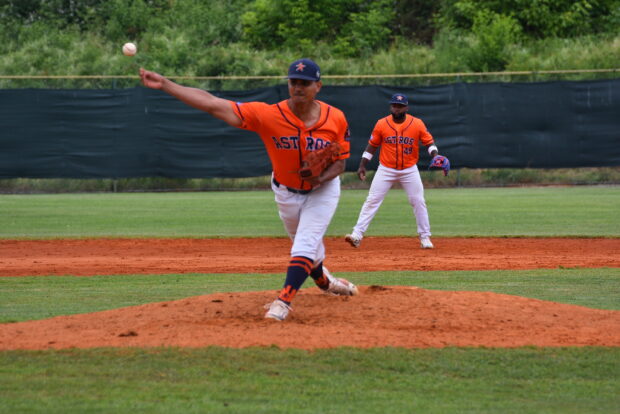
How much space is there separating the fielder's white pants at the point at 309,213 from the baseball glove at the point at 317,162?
277 millimetres

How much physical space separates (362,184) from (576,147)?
5.83 metres

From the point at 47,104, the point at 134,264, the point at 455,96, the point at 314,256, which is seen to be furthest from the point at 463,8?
the point at 314,256

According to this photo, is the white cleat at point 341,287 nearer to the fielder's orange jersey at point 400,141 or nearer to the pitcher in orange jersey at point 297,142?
the pitcher in orange jersey at point 297,142

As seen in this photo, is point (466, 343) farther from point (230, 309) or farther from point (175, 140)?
point (175, 140)

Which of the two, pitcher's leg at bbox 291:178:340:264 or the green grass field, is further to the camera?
pitcher's leg at bbox 291:178:340:264

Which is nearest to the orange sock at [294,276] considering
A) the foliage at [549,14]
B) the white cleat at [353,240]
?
the white cleat at [353,240]

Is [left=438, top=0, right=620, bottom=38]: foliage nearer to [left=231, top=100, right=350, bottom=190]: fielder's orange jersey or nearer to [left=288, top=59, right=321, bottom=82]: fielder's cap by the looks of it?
[left=231, top=100, right=350, bottom=190]: fielder's orange jersey

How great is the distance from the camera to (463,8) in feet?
108

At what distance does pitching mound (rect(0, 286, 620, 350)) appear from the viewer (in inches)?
217

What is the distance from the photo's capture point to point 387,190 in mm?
12492

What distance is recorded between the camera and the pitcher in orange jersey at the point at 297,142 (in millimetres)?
6035

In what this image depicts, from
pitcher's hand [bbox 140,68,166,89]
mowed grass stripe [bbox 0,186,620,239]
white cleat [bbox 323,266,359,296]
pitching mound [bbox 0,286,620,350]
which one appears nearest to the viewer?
pitching mound [bbox 0,286,620,350]

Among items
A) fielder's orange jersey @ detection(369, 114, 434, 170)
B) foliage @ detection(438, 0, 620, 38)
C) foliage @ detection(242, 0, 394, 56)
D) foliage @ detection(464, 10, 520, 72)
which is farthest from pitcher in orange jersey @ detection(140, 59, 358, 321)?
foliage @ detection(438, 0, 620, 38)

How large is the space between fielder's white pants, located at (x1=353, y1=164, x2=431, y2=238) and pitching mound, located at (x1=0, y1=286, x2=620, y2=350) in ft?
17.7
